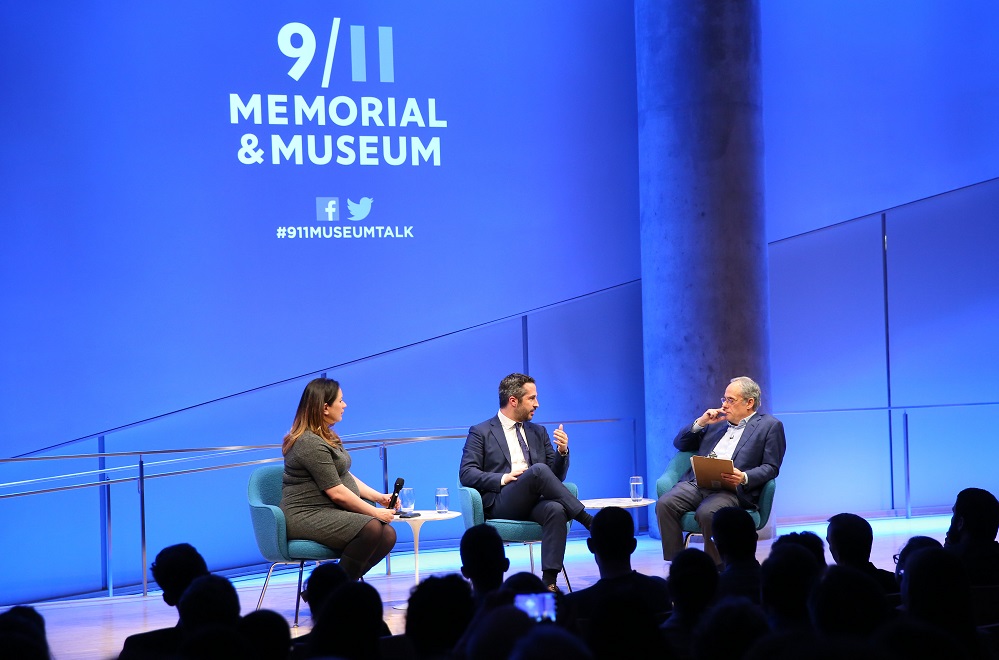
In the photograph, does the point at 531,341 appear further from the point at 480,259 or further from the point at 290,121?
the point at 290,121

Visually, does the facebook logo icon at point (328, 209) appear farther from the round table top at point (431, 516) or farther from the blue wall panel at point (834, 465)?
the blue wall panel at point (834, 465)

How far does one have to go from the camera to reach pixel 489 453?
6.17m

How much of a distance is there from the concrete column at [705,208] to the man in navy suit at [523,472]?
159 cm

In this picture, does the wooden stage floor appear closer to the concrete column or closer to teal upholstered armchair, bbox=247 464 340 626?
teal upholstered armchair, bbox=247 464 340 626

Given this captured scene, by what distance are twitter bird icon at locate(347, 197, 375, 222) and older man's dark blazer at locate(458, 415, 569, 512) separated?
2.03m

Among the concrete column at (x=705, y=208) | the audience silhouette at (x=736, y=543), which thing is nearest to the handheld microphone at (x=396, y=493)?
the audience silhouette at (x=736, y=543)

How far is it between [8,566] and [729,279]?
5.02 metres

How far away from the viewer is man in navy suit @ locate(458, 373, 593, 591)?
5.78 m

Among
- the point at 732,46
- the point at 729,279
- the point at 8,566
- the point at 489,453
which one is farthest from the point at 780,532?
the point at 8,566

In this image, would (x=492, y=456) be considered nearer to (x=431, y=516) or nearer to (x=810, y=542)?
(x=431, y=516)

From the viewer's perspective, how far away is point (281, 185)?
7.34 metres

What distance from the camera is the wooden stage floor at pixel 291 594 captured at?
5.40 m

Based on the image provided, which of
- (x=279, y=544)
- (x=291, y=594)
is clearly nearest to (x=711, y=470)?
(x=279, y=544)

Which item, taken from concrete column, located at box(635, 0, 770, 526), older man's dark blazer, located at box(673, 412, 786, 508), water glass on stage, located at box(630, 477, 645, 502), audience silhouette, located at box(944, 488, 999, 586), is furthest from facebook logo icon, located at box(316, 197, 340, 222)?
audience silhouette, located at box(944, 488, 999, 586)
